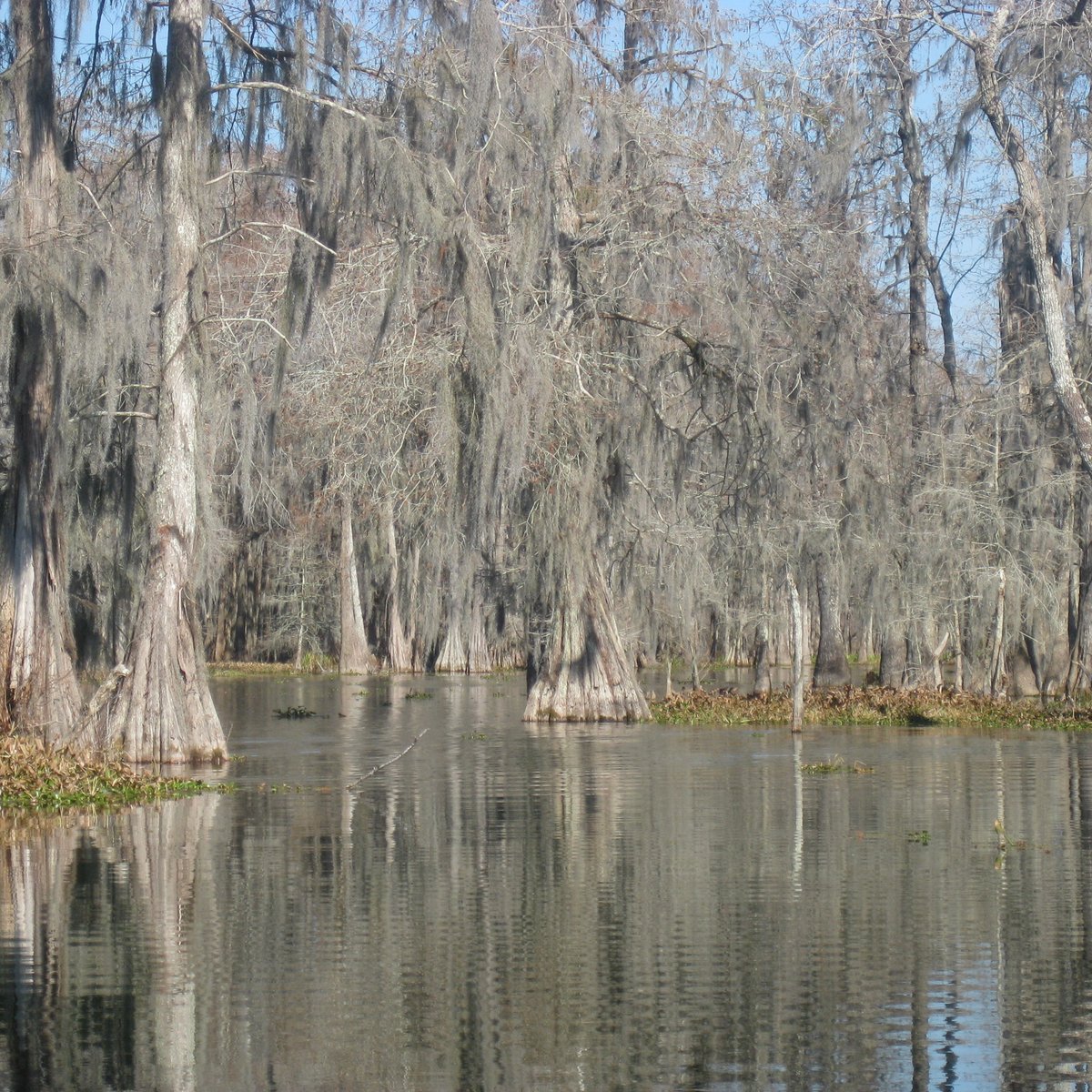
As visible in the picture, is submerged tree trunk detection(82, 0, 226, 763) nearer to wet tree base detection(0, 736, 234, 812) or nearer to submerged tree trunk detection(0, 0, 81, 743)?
submerged tree trunk detection(0, 0, 81, 743)

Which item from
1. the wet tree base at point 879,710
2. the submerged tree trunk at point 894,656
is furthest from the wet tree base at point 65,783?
the submerged tree trunk at point 894,656

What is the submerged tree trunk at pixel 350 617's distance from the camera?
55.9 metres

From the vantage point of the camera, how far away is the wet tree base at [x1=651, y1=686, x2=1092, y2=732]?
92.7ft

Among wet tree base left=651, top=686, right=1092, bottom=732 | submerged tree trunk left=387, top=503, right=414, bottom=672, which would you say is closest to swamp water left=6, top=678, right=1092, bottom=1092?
wet tree base left=651, top=686, right=1092, bottom=732

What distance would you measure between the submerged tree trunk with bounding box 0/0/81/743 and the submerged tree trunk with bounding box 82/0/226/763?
2.99 feet

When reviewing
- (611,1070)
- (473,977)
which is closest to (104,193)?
(473,977)

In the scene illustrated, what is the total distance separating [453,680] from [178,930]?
1654 inches

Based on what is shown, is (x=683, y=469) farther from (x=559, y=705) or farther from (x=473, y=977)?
(x=473, y=977)

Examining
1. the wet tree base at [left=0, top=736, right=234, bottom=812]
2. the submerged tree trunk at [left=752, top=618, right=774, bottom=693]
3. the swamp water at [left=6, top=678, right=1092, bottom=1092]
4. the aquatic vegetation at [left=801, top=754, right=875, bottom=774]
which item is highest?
the submerged tree trunk at [left=752, top=618, right=774, bottom=693]

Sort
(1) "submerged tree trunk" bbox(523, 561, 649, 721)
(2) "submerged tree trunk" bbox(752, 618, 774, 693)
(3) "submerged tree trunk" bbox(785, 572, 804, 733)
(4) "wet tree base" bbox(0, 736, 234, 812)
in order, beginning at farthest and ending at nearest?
(2) "submerged tree trunk" bbox(752, 618, 774, 693) → (1) "submerged tree trunk" bbox(523, 561, 649, 721) → (3) "submerged tree trunk" bbox(785, 572, 804, 733) → (4) "wet tree base" bbox(0, 736, 234, 812)

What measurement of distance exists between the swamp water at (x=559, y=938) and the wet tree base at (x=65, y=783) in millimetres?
664

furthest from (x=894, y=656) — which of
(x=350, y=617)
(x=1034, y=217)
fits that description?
(x=350, y=617)

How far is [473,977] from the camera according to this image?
345 inches

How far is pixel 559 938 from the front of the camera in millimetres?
9789
